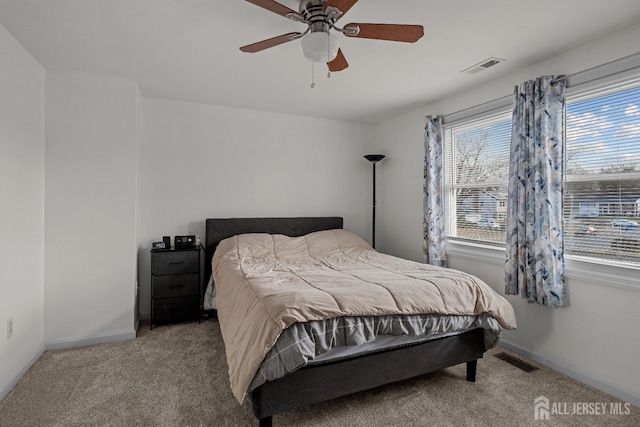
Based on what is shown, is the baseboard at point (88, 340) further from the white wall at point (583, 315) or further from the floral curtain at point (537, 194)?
the floral curtain at point (537, 194)

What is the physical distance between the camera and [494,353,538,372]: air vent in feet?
8.32

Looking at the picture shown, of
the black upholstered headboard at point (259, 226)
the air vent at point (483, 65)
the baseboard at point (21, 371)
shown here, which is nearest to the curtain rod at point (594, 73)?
the air vent at point (483, 65)

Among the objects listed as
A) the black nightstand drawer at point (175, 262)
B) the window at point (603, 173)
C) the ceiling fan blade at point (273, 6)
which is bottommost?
the black nightstand drawer at point (175, 262)

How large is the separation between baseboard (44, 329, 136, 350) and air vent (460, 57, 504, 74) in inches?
155

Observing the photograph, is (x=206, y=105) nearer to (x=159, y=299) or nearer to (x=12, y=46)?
(x=12, y=46)

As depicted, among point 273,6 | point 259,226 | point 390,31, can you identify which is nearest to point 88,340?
point 259,226

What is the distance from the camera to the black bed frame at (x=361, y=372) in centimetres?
165

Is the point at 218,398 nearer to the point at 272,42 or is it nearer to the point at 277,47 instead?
the point at 272,42

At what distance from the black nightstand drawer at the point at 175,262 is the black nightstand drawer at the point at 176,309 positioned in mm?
291

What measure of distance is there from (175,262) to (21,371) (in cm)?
138

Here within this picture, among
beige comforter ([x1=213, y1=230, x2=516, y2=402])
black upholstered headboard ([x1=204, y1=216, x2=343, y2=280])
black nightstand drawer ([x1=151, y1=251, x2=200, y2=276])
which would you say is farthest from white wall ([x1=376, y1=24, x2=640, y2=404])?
black nightstand drawer ([x1=151, y1=251, x2=200, y2=276])

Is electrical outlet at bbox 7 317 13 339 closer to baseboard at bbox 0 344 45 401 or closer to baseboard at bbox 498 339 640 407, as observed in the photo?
baseboard at bbox 0 344 45 401

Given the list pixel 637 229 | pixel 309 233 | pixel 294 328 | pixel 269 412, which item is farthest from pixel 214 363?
pixel 637 229

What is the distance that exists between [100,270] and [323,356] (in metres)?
2.44
